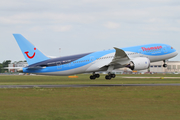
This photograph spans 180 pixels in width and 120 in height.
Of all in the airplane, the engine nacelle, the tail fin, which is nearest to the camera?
the tail fin

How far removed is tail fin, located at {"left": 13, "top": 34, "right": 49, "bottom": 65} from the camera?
4503 cm

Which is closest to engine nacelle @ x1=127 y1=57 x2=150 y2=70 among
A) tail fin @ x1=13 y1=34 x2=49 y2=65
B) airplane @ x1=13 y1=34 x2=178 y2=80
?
airplane @ x1=13 y1=34 x2=178 y2=80

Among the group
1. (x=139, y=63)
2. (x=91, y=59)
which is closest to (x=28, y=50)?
(x=91, y=59)

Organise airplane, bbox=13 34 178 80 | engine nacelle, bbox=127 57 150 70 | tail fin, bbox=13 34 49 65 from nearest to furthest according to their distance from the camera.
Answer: tail fin, bbox=13 34 49 65 → airplane, bbox=13 34 178 80 → engine nacelle, bbox=127 57 150 70

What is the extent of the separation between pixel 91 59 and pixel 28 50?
10.7 meters

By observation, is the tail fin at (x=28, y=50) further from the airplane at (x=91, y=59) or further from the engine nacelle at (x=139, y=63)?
the engine nacelle at (x=139, y=63)

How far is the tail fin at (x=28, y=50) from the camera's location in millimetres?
45031

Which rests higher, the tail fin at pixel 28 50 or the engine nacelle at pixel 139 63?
the tail fin at pixel 28 50

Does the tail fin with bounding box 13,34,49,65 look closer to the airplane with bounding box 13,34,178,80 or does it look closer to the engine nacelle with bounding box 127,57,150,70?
the airplane with bounding box 13,34,178,80

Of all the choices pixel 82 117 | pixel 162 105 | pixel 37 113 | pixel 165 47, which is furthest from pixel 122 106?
pixel 165 47

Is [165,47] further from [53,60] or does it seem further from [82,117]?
[82,117]

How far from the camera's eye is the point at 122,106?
22656 millimetres

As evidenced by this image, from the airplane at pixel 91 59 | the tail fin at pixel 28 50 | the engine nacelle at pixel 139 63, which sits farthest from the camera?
the engine nacelle at pixel 139 63

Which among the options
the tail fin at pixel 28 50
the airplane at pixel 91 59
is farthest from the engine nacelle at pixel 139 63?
the tail fin at pixel 28 50
